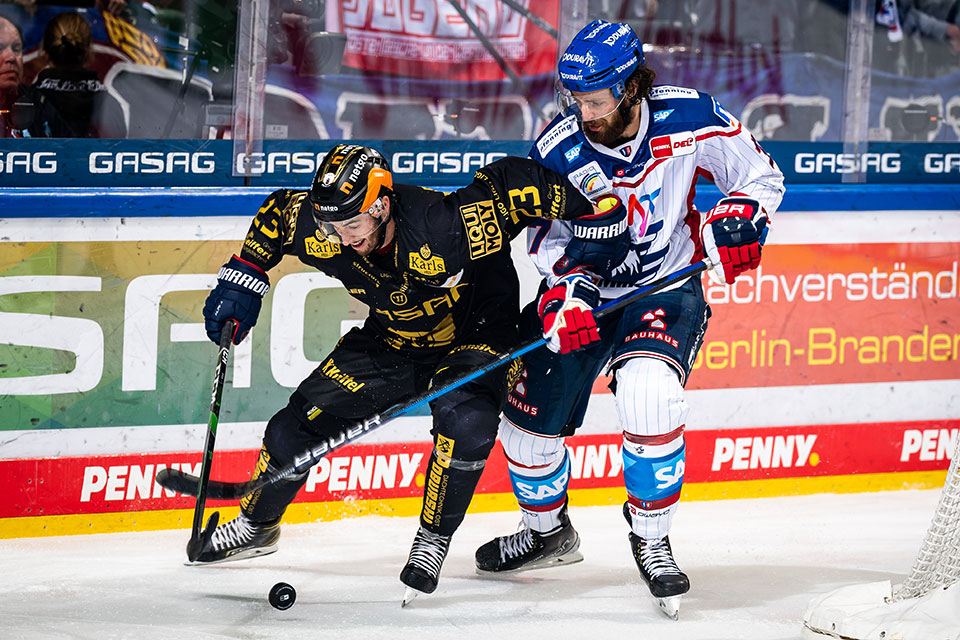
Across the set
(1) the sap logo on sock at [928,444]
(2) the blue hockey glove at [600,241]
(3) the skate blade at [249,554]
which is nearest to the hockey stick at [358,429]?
(2) the blue hockey glove at [600,241]

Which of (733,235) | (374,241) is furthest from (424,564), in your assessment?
(733,235)

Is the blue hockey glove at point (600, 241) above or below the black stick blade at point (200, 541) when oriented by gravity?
above

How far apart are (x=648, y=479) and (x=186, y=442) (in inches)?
59.2

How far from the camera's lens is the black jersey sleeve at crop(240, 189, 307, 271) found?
312 centimetres

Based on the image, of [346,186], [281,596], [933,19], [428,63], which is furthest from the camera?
[933,19]

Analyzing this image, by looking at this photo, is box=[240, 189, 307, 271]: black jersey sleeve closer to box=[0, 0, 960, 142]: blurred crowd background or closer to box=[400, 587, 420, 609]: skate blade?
box=[400, 587, 420, 609]: skate blade

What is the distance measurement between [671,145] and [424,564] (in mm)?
1192

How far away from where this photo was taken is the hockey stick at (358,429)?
10.3 feet

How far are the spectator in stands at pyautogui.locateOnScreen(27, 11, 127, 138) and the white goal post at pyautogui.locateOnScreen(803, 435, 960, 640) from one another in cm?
246

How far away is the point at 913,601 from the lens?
289 cm

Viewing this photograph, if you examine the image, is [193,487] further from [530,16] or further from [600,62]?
[530,16]

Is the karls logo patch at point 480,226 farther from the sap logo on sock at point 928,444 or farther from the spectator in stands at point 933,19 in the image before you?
the spectator in stands at point 933,19

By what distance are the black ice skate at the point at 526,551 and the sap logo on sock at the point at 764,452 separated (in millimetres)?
965

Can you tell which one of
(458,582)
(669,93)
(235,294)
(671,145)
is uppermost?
(669,93)
